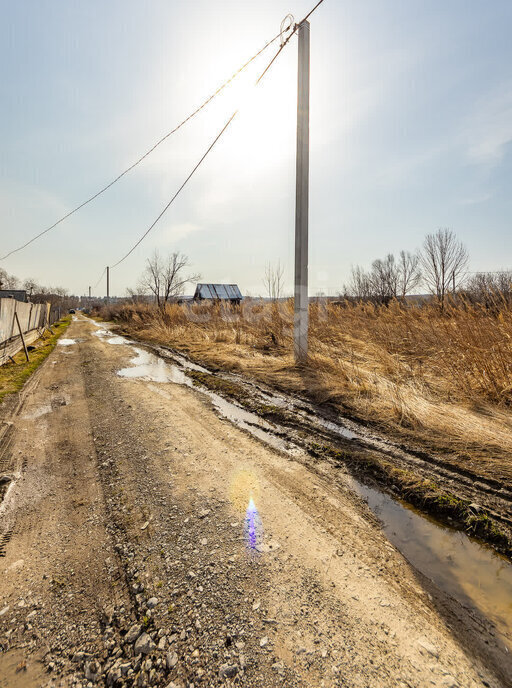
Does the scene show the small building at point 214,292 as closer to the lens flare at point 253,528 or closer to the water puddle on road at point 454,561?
the lens flare at point 253,528

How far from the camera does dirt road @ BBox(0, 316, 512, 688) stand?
122 centimetres

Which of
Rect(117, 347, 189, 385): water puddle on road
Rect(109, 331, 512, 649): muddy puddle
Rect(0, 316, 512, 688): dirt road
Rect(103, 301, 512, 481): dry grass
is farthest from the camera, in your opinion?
Rect(117, 347, 189, 385): water puddle on road

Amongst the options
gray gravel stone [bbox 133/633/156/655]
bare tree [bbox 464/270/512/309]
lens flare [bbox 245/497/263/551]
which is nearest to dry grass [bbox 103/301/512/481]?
bare tree [bbox 464/270/512/309]

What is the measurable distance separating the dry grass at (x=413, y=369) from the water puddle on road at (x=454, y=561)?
918 millimetres

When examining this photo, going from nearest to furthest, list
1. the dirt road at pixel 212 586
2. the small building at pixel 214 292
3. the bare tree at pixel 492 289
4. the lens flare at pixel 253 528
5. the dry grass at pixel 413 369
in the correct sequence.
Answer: the dirt road at pixel 212 586 < the lens flare at pixel 253 528 < the dry grass at pixel 413 369 < the bare tree at pixel 492 289 < the small building at pixel 214 292

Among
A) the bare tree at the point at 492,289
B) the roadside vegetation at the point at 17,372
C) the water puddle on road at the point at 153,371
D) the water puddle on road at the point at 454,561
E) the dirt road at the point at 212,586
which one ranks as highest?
the bare tree at the point at 492,289

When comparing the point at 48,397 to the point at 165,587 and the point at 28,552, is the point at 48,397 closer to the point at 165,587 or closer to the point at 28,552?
the point at 28,552

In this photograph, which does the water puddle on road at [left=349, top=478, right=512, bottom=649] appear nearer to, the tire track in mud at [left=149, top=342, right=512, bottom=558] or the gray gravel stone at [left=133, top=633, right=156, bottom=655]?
the tire track in mud at [left=149, top=342, right=512, bottom=558]

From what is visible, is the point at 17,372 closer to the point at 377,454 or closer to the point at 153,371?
the point at 153,371

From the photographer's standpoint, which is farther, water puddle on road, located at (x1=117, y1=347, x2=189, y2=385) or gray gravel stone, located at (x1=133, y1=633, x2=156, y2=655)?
water puddle on road, located at (x1=117, y1=347, x2=189, y2=385)

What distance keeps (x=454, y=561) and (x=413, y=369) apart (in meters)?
4.31

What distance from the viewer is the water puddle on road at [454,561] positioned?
1.54 metres

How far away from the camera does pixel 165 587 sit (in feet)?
5.17

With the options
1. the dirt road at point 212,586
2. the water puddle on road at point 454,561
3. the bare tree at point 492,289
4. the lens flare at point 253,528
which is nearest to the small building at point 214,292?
the bare tree at point 492,289
